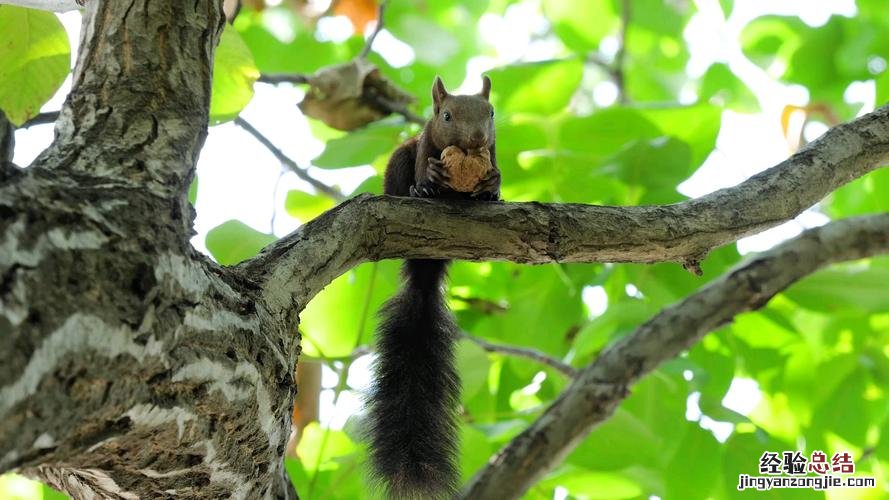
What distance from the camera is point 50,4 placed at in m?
1.94

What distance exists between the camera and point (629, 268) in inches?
108

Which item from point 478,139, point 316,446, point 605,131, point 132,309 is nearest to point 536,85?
point 605,131

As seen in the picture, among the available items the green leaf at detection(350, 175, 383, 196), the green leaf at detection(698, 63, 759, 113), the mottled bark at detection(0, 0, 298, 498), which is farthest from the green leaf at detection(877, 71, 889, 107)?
the mottled bark at detection(0, 0, 298, 498)

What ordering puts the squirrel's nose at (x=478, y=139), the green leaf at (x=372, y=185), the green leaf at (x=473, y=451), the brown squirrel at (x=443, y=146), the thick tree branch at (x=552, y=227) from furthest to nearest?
the green leaf at (x=372, y=185)
the green leaf at (x=473, y=451)
the squirrel's nose at (x=478, y=139)
the brown squirrel at (x=443, y=146)
the thick tree branch at (x=552, y=227)

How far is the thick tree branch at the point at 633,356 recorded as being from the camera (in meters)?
2.38

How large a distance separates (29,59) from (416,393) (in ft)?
4.11

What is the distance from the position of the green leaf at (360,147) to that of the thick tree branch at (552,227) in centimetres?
87

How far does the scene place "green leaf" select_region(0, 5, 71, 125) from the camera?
1928 millimetres

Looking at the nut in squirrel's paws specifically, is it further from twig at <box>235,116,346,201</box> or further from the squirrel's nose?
twig at <box>235,116,346,201</box>

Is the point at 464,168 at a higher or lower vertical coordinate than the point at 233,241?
higher

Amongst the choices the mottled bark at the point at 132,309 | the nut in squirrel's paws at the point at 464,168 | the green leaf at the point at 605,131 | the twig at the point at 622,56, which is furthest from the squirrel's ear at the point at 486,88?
the twig at the point at 622,56

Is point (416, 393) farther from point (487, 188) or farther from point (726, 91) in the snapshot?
point (726, 91)

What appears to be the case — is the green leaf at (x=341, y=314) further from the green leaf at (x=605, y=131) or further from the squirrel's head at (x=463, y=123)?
the green leaf at (x=605, y=131)

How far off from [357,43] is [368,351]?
5.75 feet
